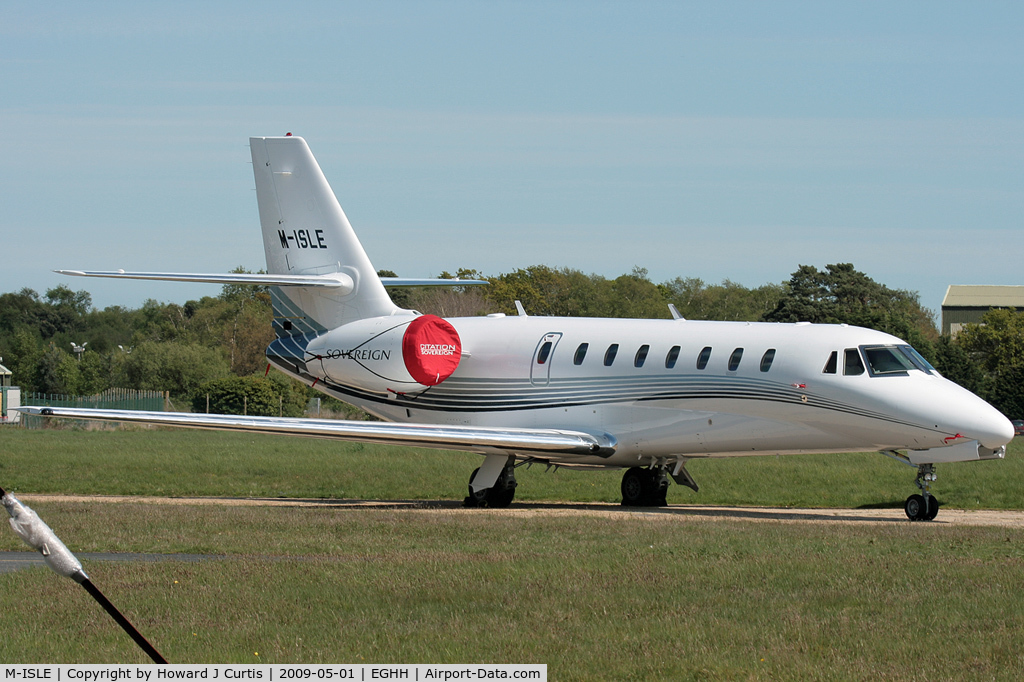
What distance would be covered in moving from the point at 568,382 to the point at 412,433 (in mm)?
3236

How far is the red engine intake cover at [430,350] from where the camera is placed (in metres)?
24.4

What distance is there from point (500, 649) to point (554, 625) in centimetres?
95

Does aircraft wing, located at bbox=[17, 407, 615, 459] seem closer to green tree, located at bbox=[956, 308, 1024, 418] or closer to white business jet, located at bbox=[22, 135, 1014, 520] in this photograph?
white business jet, located at bbox=[22, 135, 1014, 520]

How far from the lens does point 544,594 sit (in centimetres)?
1130

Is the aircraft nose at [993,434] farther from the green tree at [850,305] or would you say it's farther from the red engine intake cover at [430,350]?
the green tree at [850,305]

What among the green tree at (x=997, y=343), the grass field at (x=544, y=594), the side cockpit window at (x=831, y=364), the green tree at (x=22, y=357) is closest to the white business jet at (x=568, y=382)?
the side cockpit window at (x=831, y=364)

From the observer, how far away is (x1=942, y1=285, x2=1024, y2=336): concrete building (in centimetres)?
11338

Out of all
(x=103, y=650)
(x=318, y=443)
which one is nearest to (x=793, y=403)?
(x=103, y=650)

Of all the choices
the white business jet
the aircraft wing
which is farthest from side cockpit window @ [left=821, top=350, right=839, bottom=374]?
the aircraft wing

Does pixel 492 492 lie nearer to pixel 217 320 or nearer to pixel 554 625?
pixel 554 625

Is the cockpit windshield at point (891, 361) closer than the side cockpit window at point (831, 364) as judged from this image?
Yes

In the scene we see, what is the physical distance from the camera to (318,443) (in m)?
39.5

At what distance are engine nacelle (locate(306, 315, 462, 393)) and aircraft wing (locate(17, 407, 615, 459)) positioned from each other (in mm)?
2483

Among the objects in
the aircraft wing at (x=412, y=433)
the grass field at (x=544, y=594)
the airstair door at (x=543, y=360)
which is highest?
the airstair door at (x=543, y=360)
